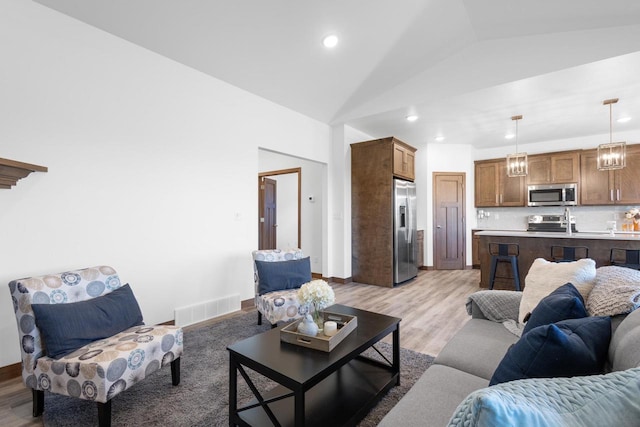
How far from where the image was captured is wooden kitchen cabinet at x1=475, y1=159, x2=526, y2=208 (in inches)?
241

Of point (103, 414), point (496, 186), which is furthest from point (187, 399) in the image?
point (496, 186)

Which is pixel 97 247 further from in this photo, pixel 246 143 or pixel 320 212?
pixel 320 212

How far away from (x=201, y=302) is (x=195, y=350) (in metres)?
0.78

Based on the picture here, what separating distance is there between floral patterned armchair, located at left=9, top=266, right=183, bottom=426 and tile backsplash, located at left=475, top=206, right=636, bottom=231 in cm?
665

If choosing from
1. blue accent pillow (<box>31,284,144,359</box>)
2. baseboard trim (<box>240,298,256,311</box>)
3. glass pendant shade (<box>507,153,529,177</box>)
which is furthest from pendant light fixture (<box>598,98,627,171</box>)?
blue accent pillow (<box>31,284,144,359</box>)

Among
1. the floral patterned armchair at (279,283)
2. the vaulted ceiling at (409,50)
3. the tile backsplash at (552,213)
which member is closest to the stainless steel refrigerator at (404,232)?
the vaulted ceiling at (409,50)

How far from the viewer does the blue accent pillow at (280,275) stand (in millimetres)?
3080

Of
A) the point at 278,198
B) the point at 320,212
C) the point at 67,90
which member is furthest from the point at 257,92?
the point at 278,198

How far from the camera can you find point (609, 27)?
2932 millimetres

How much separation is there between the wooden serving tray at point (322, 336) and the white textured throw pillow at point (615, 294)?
3.99ft

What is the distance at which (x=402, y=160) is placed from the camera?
5.04 meters

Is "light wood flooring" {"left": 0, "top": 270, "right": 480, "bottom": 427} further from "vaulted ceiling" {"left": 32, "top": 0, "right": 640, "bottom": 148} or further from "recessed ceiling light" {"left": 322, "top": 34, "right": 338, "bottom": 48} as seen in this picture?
"recessed ceiling light" {"left": 322, "top": 34, "right": 338, "bottom": 48}

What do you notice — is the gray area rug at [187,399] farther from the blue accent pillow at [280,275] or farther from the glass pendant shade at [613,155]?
the glass pendant shade at [613,155]

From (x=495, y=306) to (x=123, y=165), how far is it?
330 cm
